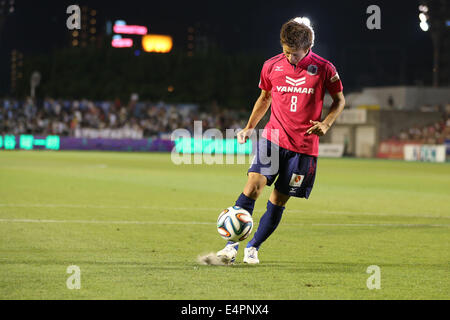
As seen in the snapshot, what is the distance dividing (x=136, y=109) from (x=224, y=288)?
5339 centimetres

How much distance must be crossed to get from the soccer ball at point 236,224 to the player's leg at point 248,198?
0.31 feet

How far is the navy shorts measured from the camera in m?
7.27

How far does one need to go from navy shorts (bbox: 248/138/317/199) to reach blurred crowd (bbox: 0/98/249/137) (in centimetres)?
4575

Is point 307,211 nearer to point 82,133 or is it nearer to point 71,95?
point 82,133

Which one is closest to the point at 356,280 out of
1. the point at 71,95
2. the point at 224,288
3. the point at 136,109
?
the point at 224,288

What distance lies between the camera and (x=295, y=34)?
709 cm

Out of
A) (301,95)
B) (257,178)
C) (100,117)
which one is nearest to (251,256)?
(257,178)

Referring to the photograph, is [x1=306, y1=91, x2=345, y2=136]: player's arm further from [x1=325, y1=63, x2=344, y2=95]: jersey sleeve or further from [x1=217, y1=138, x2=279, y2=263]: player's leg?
[x1=217, y1=138, x2=279, y2=263]: player's leg

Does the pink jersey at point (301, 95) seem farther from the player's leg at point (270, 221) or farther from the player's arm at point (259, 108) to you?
the player's leg at point (270, 221)

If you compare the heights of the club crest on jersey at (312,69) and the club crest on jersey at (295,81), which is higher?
the club crest on jersey at (312,69)

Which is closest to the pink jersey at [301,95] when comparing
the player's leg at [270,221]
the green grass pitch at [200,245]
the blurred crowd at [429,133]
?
the player's leg at [270,221]

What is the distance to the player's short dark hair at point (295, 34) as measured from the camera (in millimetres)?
7070

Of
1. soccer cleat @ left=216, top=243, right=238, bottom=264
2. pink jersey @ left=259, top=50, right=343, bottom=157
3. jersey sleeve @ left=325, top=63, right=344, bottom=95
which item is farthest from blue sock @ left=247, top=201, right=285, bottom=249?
jersey sleeve @ left=325, top=63, right=344, bottom=95

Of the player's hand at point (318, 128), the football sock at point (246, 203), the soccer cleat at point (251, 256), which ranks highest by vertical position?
the player's hand at point (318, 128)
